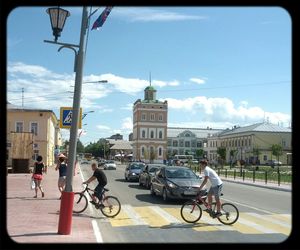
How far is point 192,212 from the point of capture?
11852 millimetres

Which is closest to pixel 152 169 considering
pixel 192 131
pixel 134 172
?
pixel 134 172

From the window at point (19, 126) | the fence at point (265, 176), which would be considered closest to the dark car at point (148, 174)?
the fence at point (265, 176)

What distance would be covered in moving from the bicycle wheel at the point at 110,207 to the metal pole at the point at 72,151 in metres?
4.02

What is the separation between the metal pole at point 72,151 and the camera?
29.2 ft

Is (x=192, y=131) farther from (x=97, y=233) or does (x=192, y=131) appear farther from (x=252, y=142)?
(x=97, y=233)

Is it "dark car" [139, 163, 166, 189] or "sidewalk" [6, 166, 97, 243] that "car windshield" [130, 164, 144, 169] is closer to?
"dark car" [139, 163, 166, 189]

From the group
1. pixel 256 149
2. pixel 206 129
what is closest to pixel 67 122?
pixel 256 149

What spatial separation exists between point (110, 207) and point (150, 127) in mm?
106160

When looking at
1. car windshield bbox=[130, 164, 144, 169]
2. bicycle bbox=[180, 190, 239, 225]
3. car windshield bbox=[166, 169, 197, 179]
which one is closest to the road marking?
bicycle bbox=[180, 190, 239, 225]

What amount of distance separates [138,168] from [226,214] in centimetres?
2129

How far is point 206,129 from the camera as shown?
164375mm
